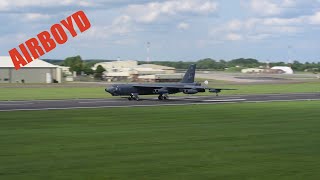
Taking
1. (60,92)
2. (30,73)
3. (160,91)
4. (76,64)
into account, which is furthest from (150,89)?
(76,64)

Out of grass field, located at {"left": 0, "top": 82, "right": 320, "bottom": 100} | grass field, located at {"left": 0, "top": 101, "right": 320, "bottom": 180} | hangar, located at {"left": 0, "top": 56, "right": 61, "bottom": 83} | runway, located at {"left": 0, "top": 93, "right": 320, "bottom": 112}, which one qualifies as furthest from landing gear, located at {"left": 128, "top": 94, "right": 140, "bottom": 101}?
hangar, located at {"left": 0, "top": 56, "right": 61, "bottom": 83}

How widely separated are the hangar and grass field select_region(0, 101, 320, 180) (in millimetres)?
91326

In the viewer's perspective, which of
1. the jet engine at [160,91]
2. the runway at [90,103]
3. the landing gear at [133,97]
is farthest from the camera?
the jet engine at [160,91]

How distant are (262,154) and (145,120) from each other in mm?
16780

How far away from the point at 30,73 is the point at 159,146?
112642 millimetres

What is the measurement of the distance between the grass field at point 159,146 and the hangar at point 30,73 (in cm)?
9133

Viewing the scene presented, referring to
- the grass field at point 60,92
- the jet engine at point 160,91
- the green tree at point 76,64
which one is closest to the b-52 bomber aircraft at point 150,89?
the jet engine at point 160,91

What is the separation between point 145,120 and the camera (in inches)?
1576

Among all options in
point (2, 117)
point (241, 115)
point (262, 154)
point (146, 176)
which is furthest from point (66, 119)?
point (146, 176)

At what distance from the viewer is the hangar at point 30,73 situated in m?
132

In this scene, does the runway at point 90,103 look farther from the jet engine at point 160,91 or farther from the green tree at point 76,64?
the green tree at point 76,64

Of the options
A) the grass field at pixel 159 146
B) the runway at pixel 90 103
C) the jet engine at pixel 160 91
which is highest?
the jet engine at pixel 160 91

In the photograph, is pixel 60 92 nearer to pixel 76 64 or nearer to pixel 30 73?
pixel 30 73

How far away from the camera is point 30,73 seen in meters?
135
